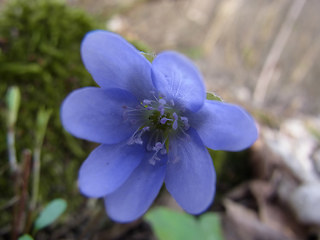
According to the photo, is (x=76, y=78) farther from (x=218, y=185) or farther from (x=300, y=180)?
(x=300, y=180)

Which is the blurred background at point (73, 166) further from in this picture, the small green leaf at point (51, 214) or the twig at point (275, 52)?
the twig at point (275, 52)

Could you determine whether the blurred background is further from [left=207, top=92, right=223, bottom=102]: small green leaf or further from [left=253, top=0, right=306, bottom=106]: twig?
[left=253, top=0, right=306, bottom=106]: twig

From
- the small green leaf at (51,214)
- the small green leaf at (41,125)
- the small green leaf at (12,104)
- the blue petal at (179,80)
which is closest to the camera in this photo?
the blue petal at (179,80)

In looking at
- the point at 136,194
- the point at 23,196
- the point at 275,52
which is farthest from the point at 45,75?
the point at 275,52

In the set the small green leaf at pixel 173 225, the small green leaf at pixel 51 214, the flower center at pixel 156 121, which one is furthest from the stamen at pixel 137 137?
the small green leaf at pixel 173 225

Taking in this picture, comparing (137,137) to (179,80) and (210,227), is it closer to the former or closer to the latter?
(179,80)

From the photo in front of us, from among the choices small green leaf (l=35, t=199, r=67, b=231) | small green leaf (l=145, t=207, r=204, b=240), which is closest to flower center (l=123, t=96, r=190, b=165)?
small green leaf (l=35, t=199, r=67, b=231)
